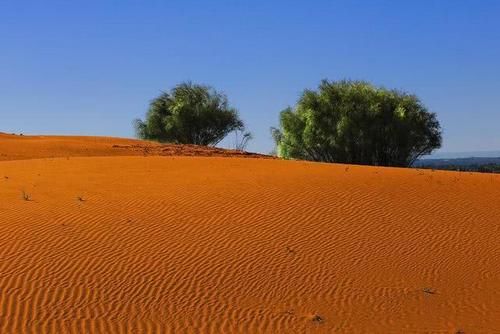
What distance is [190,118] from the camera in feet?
160

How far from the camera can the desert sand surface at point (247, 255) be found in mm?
8320

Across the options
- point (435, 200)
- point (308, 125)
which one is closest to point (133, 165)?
point (435, 200)

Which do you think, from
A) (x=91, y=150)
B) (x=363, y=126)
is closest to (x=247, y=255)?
(x=91, y=150)

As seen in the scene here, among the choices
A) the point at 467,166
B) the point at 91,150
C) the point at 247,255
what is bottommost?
the point at 247,255

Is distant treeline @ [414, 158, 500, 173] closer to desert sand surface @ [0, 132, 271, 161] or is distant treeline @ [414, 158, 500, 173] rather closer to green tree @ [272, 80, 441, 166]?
green tree @ [272, 80, 441, 166]

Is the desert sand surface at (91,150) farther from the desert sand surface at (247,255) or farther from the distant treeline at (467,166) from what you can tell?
the desert sand surface at (247,255)

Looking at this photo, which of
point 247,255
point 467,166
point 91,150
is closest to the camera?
point 247,255

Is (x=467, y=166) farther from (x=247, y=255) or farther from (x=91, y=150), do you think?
(x=247, y=255)

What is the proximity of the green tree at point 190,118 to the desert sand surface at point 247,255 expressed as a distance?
105 feet

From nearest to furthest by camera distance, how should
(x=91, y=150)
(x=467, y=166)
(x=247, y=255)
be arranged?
1. (x=247, y=255)
2. (x=91, y=150)
3. (x=467, y=166)

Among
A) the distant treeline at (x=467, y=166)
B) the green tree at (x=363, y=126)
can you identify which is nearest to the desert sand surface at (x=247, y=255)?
the distant treeline at (x=467, y=166)

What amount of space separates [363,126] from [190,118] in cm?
1393

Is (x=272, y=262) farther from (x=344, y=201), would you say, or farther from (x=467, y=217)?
(x=467, y=217)

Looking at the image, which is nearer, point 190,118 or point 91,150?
point 91,150
